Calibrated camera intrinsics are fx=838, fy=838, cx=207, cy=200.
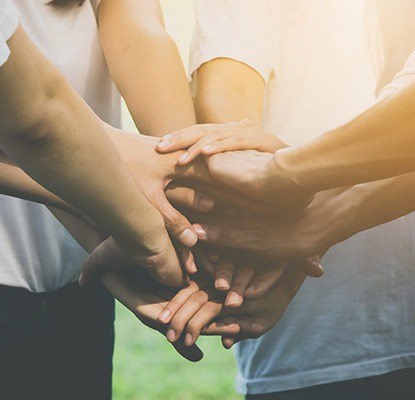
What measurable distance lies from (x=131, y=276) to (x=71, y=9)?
0.54 metres

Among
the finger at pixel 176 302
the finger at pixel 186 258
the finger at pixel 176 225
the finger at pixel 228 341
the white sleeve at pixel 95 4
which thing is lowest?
the finger at pixel 228 341

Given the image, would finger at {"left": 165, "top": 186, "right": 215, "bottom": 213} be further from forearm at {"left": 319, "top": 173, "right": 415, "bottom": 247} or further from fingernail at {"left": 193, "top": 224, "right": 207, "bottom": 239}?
forearm at {"left": 319, "top": 173, "right": 415, "bottom": 247}

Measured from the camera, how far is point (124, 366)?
455 centimetres

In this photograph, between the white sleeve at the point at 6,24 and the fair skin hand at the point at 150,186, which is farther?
the fair skin hand at the point at 150,186

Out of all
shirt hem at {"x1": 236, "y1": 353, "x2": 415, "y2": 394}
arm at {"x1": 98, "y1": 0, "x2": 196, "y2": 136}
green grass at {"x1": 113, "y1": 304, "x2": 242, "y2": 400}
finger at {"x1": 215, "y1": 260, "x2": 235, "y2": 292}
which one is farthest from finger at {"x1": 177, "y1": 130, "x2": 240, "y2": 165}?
green grass at {"x1": 113, "y1": 304, "x2": 242, "y2": 400}

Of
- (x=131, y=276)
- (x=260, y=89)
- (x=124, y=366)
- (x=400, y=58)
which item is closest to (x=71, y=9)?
(x=260, y=89)

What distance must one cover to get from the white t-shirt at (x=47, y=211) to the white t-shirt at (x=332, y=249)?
24 centimetres

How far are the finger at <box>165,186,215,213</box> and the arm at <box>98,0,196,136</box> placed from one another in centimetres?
15

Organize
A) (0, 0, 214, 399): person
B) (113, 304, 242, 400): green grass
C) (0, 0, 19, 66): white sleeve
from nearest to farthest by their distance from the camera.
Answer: (0, 0, 19, 66): white sleeve
(0, 0, 214, 399): person
(113, 304, 242, 400): green grass

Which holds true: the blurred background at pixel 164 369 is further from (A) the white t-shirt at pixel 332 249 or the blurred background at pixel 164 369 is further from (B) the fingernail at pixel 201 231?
(B) the fingernail at pixel 201 231

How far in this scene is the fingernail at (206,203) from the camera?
161 centimetres

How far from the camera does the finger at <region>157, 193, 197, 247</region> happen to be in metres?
1.56

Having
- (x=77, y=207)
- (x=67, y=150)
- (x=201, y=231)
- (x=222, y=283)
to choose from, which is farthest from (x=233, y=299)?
(x=67, y=150)

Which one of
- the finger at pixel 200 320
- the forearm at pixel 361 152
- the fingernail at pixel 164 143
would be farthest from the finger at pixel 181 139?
the finger at pixel 200 320
